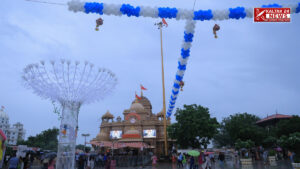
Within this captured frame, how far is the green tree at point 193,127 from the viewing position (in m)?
27.6

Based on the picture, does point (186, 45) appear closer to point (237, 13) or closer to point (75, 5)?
point (237, 13)

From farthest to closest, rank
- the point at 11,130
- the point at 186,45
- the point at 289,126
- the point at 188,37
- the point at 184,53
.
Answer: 1. the point at 11,130
2. the point at 289,126
3. the point at 184,53
4. the point at 186,45
5. the point at 188,37

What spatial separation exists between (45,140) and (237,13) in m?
62.1

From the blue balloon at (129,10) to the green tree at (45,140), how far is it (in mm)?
54796

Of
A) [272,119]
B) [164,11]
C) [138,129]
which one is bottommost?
[138,129]

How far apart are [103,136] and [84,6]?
34.0 meters

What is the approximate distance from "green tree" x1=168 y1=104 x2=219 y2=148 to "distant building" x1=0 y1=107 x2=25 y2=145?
68.1 meters

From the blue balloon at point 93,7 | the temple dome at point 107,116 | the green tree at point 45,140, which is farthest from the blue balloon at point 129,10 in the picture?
the green tree at point 45,140

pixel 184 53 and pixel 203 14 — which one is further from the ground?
pixel 203 14

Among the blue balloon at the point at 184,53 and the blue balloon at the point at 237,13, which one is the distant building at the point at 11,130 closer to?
the blue balloon at the point at 184,53

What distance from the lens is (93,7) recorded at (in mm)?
8438

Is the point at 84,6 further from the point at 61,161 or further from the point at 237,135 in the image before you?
the point at 237,135

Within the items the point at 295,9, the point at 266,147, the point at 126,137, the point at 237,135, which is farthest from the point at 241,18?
the point at 266,147

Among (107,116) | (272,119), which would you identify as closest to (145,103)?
(107,116)
